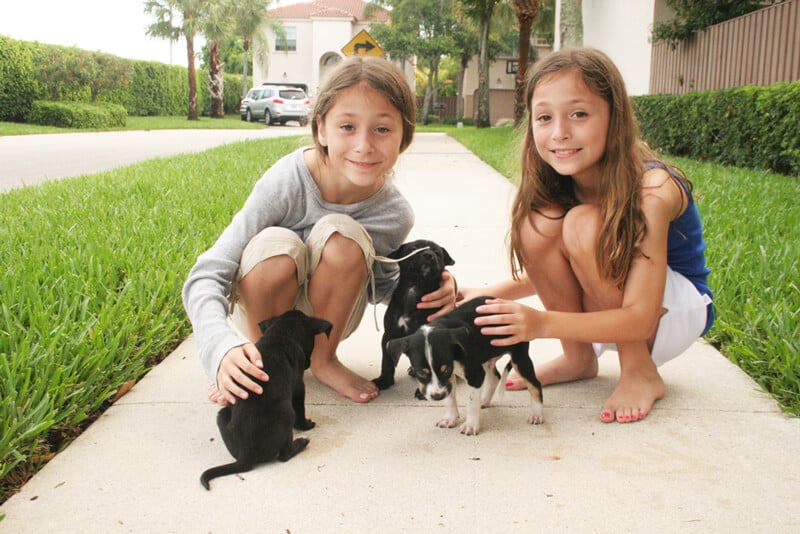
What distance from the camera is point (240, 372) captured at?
2.50 meters

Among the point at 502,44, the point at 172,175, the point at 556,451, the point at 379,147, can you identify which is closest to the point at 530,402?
the point at 556,451

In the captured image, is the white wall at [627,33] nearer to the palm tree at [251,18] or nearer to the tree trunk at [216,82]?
the tree trunk at [216,82]

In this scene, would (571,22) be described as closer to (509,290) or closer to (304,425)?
(509,290)

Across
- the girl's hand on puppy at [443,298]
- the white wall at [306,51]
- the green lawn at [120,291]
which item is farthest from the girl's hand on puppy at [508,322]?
the white wall at [306,51]

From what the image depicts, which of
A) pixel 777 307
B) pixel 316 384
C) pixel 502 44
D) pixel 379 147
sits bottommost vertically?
pixel 316 384

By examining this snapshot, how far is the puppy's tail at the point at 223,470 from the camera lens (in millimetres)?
2408

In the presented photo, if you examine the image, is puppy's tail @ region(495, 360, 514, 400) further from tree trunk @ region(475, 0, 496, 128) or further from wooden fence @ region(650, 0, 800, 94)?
tree trunk @ region(475, 0, 496, 128)

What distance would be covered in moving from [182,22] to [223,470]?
41904mm

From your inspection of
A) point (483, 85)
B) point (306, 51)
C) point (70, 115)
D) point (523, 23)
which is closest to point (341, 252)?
point (523, 23)

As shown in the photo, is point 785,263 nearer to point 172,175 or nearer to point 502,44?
point 172,175

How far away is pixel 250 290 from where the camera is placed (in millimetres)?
3109

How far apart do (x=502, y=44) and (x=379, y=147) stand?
4811 centimetres

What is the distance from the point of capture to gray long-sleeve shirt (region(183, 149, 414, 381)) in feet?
9.13

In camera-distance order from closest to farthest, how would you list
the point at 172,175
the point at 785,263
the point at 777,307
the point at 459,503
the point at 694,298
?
the point at 459,503, the point at 694,298, the point at 777,307, the point at 785,263, the point at 172,175
